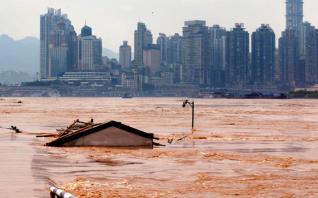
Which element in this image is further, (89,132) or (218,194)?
(89,132)

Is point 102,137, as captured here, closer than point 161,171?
No

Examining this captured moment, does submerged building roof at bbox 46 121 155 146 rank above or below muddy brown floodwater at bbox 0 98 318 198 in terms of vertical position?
above

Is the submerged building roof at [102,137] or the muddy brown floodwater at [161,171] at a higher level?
the submerged building roof at [102,137]

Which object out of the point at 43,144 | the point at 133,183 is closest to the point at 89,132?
the point at 43,144

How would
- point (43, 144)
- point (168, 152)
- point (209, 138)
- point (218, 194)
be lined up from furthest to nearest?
point (209, 138) → point (43, 144) → point (168, 152) → point (218, 194)

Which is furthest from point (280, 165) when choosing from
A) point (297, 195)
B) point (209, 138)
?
point (209, 138)

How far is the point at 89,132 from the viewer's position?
42625 millimetres

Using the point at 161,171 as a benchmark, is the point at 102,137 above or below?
above

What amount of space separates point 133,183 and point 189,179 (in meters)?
2.70

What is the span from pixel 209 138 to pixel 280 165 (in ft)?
75.2

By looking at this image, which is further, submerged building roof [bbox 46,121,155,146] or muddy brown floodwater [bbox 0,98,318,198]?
submerged building roof [bbox 46,121,155,146]

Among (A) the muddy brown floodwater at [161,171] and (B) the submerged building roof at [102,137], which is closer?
(A) the muddy brown floodwater at [161,171]

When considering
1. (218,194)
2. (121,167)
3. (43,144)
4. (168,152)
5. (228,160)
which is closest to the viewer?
(218,194)

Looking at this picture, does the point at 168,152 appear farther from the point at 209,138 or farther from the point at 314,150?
the point at 209,138
